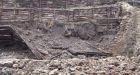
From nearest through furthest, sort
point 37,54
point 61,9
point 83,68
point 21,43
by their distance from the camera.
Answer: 1. point 83,68
2. point 37,54
3. point 21,43
4. point 61,9

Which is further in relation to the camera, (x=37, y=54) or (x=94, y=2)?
(x=94, y=2)

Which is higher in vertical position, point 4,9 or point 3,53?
point 4,9

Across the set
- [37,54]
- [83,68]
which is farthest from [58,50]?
[83,68]

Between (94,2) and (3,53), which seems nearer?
(3,53)

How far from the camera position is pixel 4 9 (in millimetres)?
21312

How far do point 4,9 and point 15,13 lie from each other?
501mm

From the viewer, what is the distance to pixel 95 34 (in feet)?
69.5

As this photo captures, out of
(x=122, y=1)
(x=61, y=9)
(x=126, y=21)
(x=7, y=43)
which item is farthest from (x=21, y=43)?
(x=122, y=1)

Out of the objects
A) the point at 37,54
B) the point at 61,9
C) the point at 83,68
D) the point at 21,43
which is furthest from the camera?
the point at 61,9

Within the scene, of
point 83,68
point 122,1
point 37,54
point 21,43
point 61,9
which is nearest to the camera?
point 83,68

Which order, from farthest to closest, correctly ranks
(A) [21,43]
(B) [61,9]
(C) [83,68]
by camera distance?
(B) [61,9] → (A) [21,43] → (C) [83,68]

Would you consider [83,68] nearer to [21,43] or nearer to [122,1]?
[21,43]

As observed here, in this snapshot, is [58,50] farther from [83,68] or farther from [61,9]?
[83,68]

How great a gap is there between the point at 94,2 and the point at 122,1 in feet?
4.38
